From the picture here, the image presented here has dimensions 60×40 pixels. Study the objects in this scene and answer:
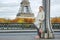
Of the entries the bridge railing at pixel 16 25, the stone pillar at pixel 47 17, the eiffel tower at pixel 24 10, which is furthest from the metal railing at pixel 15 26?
the stone pillar at pixel 47 17

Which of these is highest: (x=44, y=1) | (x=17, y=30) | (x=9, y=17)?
(x=44, y=1)

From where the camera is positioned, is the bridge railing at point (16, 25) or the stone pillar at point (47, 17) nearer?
the stone pillar at point (47, 17)

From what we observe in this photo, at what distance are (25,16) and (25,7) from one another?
279 cm

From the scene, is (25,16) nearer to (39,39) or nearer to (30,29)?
(30,29)

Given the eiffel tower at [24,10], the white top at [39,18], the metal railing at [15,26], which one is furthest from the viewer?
the eiffel tower at [24,10]

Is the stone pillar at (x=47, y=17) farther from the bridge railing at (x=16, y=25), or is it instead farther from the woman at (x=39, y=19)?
the bridge railing at (x=16, y=25)

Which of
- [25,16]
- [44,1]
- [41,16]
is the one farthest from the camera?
[25,16]

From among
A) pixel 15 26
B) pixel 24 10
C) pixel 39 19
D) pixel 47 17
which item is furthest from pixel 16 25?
pixel 39 19

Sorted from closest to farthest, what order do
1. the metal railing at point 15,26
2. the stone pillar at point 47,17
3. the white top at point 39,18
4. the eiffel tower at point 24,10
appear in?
the white top at point 39,18 → the stone pillar at point 47,17 → the metal railing at point 15,26 → the eiffel tower at point 24,10

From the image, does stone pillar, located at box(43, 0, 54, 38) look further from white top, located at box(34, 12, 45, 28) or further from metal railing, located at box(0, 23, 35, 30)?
metal railing, located at box(0, 23, 35, 30)

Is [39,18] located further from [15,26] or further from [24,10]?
[24,10]

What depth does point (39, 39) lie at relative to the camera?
8.14 m

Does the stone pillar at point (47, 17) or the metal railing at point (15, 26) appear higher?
the stone pillar at point (47, 17)

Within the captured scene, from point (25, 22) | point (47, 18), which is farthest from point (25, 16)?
point (47, 18)
